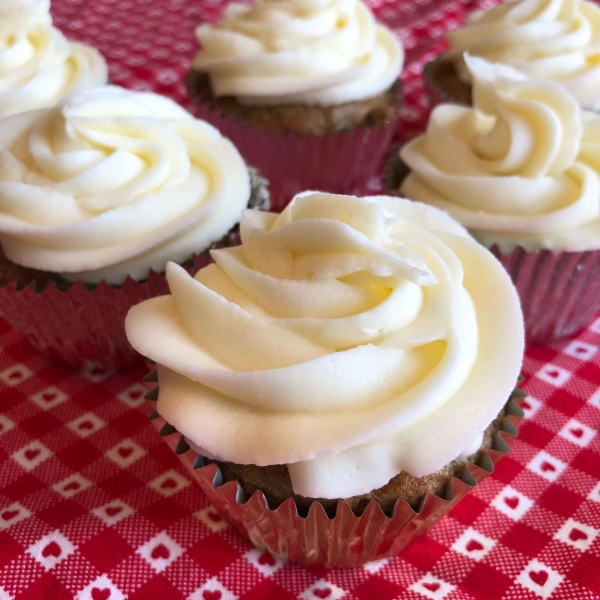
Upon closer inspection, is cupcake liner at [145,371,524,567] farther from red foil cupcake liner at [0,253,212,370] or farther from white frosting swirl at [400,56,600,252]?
white frosting swirl at [400,56,600,252]

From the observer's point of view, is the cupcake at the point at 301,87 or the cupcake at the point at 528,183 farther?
the cupcake at the point at 301,87

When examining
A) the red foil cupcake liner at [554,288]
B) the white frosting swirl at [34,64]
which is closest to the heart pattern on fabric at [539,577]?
the red foil cupcake liner at [554,288]

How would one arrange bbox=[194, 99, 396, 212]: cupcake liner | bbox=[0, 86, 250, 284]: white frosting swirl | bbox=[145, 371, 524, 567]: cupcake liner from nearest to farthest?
1. bbox=[145, 371, 524, 567]: cupcake liner
2. bbox=[0, 86, 250, 284]: white frosting swirl
3. bbox=[194, 99, 396, 212]: cupcake liner

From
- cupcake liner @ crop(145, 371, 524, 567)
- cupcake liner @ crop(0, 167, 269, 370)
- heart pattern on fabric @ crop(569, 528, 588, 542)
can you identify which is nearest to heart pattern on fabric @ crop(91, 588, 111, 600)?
cupcake liner @ crop(145, 371, 524, 567)

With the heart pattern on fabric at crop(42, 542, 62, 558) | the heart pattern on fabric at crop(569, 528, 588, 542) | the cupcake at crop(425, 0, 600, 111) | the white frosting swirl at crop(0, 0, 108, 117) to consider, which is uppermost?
the cupcake at crop(425, 0, 600, 111)

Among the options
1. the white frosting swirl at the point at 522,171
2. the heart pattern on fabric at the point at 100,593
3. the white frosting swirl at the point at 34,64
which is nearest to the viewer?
the heart pattern on fabric at the point at 100,593

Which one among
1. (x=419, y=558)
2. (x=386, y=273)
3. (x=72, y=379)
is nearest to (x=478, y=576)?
(x=419, y=558)

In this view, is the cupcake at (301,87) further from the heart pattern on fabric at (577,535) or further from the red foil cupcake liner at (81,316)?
the heart pattern on fabric at (577,535)

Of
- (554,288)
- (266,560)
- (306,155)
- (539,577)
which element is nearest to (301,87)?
(306,155)
